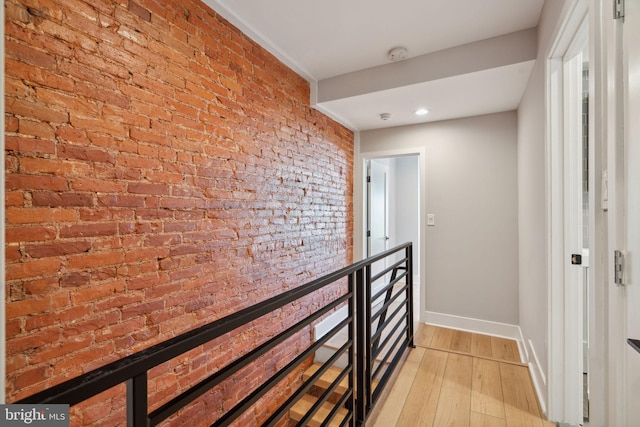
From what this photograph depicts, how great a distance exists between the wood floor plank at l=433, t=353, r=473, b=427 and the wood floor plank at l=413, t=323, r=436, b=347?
0.32 m

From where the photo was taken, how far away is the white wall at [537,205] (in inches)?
66.5

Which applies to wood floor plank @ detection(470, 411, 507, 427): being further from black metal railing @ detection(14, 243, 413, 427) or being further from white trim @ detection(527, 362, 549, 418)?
black metal railing @ detection(14, 243, 413, 427)

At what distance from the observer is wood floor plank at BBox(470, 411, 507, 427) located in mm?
1694

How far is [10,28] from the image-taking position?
1062 mm

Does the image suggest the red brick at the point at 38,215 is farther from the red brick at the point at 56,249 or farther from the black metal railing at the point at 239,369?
the black metal railing at the point at 239,369

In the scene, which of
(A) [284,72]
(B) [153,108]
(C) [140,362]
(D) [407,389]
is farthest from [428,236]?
(C) [140,362]

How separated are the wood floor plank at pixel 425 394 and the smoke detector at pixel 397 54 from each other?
7.90 ft

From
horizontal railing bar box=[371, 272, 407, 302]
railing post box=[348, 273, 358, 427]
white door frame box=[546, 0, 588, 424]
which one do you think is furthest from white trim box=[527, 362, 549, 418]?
railing post box=[348, 273, 358, 427]

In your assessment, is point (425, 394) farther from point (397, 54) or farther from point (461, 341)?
point (397, 54)

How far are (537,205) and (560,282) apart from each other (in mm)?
563

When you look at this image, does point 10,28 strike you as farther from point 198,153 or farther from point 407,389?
point 407,389

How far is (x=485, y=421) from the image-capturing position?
5.65 ft

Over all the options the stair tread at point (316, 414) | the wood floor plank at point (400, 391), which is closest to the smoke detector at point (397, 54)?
the wood floor plank at point (400, 391)

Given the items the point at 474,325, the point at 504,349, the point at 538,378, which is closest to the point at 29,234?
the point at 538,378
